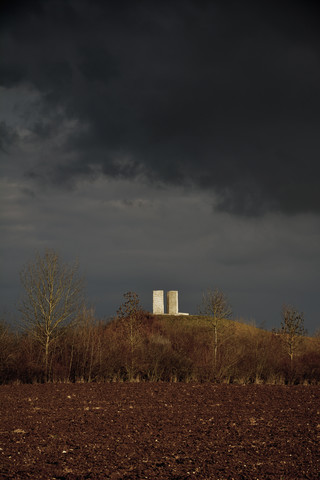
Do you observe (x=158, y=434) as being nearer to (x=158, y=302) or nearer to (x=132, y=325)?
(x=132, y=325)

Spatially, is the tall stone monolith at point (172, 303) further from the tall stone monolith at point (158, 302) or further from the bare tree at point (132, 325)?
the bare tree at point (132, 325)

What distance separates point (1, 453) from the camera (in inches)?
305

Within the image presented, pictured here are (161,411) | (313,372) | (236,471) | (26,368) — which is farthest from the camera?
(313,372)

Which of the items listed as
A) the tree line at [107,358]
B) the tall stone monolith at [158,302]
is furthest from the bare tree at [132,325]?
the tall stone monolith at [158,302]

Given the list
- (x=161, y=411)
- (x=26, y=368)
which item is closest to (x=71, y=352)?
(x=26, y=368)

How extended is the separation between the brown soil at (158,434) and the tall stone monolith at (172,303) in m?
26.4

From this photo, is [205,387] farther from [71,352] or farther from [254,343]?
[254,343]

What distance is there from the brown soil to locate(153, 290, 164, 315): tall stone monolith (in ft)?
86.2

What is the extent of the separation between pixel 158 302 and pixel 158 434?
107 feet

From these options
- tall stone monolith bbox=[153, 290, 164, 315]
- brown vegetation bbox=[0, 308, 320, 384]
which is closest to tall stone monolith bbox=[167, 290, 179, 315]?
tall stone monolith bbox=[153, 290, 164, 315]

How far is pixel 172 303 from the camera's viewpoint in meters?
41.7

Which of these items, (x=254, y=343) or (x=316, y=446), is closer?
(x=316, y=446)

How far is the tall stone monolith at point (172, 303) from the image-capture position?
136 ft

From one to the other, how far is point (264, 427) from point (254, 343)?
17505mm
